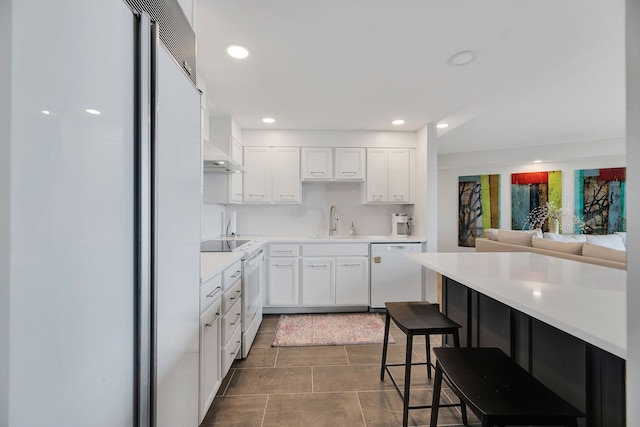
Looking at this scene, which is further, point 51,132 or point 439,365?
point 439,365

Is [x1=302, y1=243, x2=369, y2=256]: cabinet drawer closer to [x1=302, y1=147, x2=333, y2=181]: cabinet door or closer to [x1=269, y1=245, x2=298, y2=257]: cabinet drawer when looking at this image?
[x1=269, y1=245, x2=298, y2=257]: cabinet drawer

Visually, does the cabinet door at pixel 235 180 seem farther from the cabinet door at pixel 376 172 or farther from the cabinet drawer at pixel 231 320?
the cabinet door at pixel 376 172

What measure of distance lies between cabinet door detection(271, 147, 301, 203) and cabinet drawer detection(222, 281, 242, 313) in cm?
174

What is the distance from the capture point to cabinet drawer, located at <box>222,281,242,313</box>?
1788mm

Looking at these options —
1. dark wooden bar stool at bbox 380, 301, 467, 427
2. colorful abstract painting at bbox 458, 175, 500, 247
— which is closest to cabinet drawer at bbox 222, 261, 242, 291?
dark wooden bar stool at bbox 380, 301, 467, 427

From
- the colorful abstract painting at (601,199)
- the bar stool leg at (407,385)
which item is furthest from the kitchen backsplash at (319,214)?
the colorful abstract painting at (601,199)

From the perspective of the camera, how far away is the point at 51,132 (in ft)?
1.67

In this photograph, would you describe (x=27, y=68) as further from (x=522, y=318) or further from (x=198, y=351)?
(x=522, y=318)

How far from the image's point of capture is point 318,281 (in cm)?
340

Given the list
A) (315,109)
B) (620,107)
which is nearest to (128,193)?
(315,109)

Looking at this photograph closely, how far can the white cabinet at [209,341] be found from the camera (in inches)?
56.6

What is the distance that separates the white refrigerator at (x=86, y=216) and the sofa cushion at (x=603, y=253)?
3.57m

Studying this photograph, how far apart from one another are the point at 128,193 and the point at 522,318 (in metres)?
1.79

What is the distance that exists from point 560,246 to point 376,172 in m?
2.27
